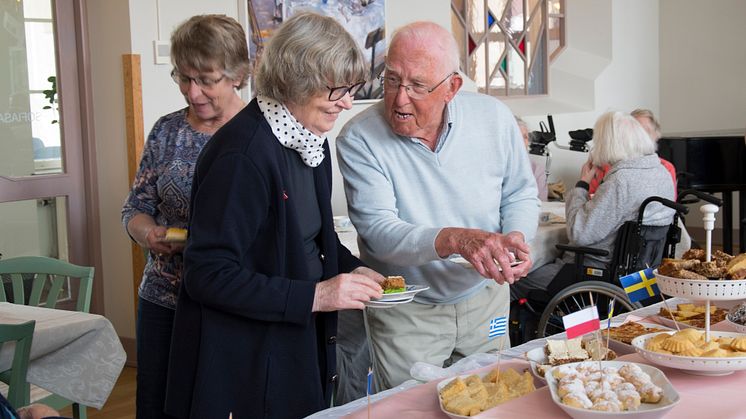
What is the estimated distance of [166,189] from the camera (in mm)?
2492

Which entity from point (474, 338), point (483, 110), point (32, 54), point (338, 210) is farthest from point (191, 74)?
point (338, 210)

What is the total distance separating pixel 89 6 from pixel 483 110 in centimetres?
312

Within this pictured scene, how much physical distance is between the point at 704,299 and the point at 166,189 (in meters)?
1.38

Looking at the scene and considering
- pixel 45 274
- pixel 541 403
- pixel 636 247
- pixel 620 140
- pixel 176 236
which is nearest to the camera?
pixel 541 403

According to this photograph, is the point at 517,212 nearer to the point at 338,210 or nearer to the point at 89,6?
the point at 89,6

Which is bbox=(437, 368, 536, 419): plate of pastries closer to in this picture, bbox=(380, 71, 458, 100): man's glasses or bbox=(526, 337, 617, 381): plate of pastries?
bbox=(526, 337, 617, 381): plate of pastries

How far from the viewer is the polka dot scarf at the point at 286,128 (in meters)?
1.96

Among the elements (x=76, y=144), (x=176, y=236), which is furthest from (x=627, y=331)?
(x=76, y=144)

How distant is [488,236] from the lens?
7.12ft

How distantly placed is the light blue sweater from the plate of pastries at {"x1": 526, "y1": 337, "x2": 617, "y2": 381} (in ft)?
1.62

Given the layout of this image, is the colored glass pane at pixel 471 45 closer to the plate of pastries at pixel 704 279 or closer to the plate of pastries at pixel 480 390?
the plate of pastries at pixel 704 279

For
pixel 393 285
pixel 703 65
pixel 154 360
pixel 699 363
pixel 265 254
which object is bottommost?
pixel 154 360

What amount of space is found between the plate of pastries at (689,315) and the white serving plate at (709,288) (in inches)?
14.1

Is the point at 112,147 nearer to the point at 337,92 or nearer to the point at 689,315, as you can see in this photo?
the point at 337,92
